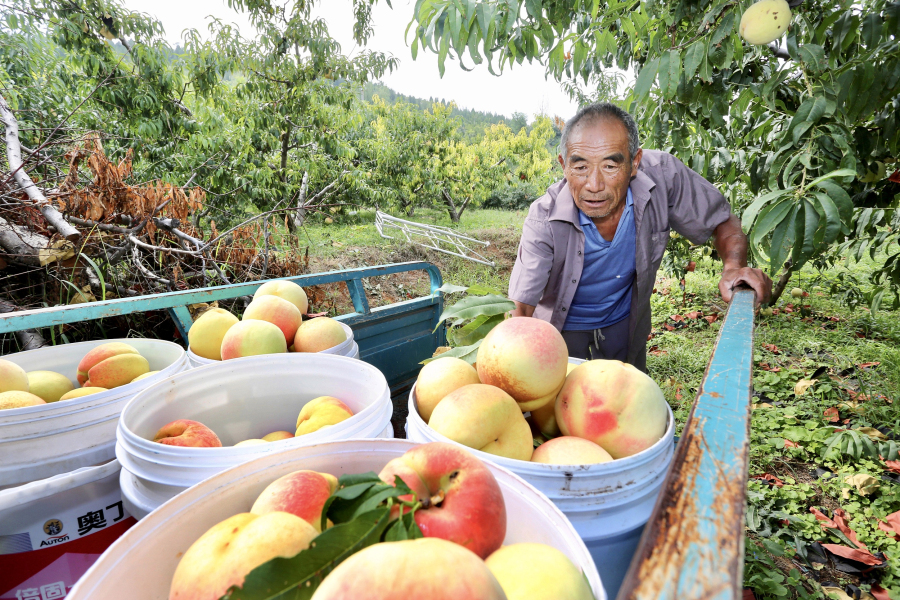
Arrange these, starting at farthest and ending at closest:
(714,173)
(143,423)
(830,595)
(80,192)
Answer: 1. (714,173)
2. (80,192)
3. (830,595)
4. (143,423)

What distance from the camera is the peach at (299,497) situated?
571mm

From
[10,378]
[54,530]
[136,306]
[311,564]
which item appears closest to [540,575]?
[311,564]

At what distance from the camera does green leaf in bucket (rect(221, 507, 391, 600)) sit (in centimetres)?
40

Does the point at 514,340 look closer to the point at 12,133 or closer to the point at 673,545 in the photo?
the point at 673,545

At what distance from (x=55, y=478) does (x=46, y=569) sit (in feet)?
0.62

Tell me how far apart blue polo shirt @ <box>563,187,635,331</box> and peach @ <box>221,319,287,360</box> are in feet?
4.90

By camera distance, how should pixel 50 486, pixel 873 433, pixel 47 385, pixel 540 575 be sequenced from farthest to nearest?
pixel 873 433
pixel 47 385
pixel 50 486
pixel 540 575

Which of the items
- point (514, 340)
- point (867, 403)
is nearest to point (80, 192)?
point (514, 340)

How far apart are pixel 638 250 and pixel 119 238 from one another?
2.96 m

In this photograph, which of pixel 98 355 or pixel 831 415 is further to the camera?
pixel 831 415

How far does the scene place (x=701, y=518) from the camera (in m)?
0.35

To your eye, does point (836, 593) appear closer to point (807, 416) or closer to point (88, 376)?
point (807, 416)

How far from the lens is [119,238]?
260cm

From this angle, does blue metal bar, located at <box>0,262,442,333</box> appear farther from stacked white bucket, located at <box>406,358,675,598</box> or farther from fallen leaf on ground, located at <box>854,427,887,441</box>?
fallen leaf on ground, located at <box>854,427,887,441</box>
